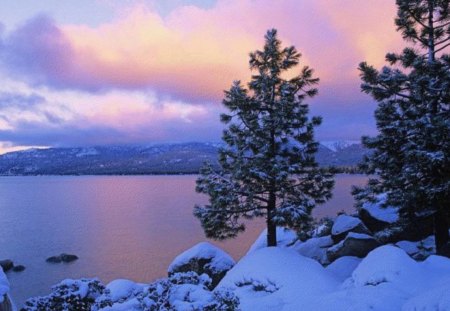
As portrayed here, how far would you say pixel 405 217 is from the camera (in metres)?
17.8

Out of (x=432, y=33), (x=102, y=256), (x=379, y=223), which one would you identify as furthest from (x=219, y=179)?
(x=102, y=256)

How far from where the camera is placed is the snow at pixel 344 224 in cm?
2153

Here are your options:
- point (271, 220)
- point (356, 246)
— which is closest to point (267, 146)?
point (271, 220)

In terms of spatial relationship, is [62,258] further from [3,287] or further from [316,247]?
[3,287]

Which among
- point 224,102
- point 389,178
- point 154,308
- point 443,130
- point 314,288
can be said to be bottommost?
point 314,288

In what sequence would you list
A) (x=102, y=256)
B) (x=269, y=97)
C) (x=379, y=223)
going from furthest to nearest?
(x=102, y=256)
(x=379, y=223)
(x=269, y=97)

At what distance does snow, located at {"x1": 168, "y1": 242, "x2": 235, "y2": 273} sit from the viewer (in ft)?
70.1

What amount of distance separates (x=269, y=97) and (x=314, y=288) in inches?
417

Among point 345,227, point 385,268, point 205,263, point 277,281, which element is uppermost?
point 385,268

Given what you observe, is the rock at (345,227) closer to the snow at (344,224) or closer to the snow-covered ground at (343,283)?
the snow at (344,224)

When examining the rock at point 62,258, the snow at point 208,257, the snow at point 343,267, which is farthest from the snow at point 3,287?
the rock at point 62,258

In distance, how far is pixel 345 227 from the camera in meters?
21.8

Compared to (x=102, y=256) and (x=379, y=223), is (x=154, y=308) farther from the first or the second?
(x=102, y=256)

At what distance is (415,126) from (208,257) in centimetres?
1311
